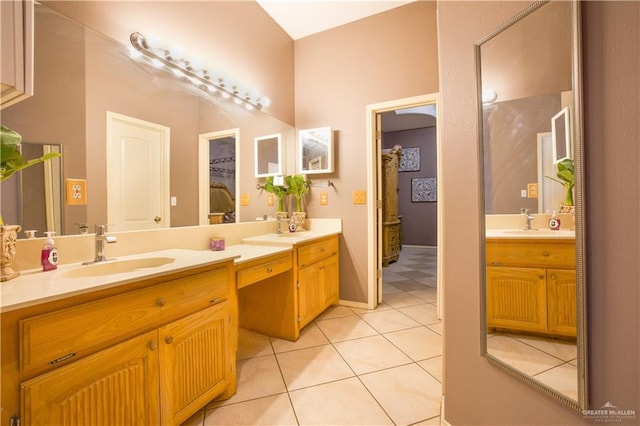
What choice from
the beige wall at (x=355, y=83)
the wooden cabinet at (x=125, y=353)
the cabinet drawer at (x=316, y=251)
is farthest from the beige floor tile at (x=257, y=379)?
the beige wall at (x=355, y=83)

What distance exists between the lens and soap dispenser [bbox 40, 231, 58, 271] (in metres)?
1.05

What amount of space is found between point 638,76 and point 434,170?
5818 millimetres

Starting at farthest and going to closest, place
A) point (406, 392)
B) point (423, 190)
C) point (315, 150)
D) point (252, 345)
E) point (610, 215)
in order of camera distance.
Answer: point (423, 190) → point (315, 150) → point (252, 345) → point (406, 392) → point (610, 215)

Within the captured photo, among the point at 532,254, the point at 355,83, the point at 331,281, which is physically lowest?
the point at 331,281

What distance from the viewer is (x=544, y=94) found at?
0.85 meters

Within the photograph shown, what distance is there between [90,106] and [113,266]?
2.69 feet

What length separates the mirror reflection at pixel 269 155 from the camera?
2.50 m

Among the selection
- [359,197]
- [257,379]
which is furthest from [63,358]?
[359,197]

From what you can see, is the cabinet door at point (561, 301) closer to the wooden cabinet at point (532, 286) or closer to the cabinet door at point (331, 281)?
the wooden cabinet at point (532, 286)

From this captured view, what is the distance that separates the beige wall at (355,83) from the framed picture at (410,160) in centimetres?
399

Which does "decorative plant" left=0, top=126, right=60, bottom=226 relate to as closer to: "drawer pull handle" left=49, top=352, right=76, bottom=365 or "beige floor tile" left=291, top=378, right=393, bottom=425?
"drawer pull handle" left=49, top=352, right=76, bottom=365

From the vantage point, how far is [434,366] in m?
1.67

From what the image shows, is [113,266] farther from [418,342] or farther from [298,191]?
[418,342]

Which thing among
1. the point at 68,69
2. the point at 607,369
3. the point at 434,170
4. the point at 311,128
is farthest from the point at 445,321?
the point at 434,170
